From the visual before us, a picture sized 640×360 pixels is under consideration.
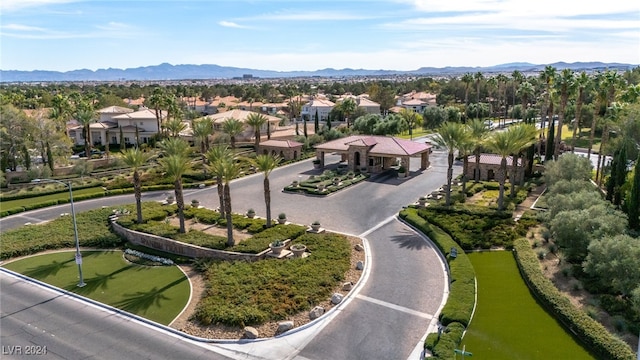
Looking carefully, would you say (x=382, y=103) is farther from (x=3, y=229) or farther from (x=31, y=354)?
(x=31, y=354)

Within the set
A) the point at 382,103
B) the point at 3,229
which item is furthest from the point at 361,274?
the point at 382,103

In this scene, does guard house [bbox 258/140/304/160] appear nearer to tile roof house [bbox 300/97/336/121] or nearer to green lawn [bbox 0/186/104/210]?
green lawn [bbox 0/186/104/210]

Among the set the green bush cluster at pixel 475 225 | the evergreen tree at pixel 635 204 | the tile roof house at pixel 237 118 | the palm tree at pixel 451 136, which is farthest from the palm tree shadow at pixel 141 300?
the tile roof house at pixel 237 118

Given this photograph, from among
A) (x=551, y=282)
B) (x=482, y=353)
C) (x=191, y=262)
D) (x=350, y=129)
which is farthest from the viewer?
(x=350, y=129)

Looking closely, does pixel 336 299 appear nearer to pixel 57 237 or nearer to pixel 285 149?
pixel 57 237

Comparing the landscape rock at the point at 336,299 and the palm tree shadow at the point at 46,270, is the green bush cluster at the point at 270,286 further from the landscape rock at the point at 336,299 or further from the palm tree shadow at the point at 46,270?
the palm tree shadow at the point at 46,270

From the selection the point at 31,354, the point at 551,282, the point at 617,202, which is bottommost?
the point at 31,354
